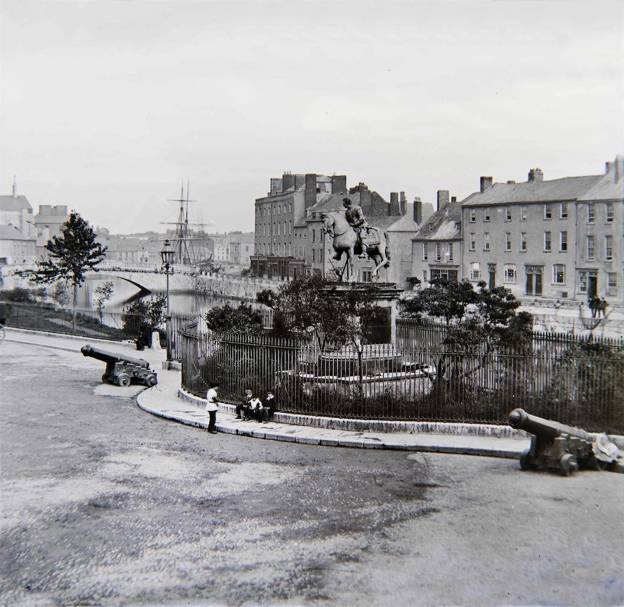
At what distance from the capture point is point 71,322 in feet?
145

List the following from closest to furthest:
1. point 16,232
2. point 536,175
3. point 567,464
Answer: point 567,464
point 536,175
point 16,232

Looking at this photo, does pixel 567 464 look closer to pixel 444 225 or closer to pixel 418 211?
pixel 444 225

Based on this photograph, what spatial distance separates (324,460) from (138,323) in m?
25.8

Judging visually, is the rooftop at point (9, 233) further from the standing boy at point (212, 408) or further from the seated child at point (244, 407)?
the standing boy at point (212, 408)

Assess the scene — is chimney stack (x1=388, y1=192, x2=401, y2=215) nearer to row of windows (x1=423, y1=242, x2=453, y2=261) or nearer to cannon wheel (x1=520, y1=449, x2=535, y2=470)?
row of windows (x1=423, y1=242, x2=453, y2=261)

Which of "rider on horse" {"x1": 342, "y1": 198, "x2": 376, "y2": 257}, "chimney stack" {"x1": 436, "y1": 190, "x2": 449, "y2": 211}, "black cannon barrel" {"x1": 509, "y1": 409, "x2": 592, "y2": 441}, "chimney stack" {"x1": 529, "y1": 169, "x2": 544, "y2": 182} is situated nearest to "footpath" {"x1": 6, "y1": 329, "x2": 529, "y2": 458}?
"black cannon barrel" {"x1": 509, "y1": 409, "x2": 592, "y2": 441}

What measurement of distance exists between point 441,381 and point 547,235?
39.0 m

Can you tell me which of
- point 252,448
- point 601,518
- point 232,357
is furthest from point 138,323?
point 601,518

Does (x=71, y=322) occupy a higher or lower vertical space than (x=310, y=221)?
lower

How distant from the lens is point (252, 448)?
1552 centimetres

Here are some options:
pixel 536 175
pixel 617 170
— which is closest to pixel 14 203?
pixel 536 175

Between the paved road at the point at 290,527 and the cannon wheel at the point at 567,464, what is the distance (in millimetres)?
188

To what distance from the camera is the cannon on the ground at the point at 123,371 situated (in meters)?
24.6

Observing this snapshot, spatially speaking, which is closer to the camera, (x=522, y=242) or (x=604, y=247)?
(x=604, y=247)
